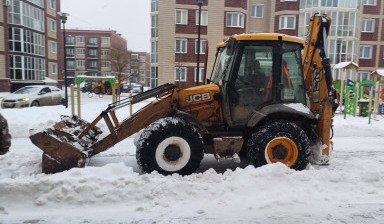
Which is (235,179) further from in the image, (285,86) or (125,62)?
(125,62)

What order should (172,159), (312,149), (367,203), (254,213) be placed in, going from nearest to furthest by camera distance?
(254,213) → (367,203) → (172,159) → (312,149)

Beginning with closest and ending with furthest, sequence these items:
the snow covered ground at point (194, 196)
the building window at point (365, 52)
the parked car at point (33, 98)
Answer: the snow covered ground at point (194, 196) → the parked car at point (33, 98) → the building window at point (365, 52)

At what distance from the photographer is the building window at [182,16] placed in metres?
31.1

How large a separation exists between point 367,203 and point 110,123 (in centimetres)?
431

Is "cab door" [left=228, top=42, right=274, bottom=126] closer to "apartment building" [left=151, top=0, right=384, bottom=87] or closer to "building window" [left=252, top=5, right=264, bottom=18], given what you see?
"apartment building" [left=151, top=0, right=384, bottom=87]

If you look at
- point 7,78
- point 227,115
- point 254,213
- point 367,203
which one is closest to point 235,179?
point 254,213

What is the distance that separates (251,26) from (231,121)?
1296 inches

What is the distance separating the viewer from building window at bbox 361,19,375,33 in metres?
37.1

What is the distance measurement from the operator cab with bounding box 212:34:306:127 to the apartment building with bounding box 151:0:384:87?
2276cm

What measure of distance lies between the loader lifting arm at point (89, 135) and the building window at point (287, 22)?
107 ft

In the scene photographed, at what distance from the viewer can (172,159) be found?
5.47 metres

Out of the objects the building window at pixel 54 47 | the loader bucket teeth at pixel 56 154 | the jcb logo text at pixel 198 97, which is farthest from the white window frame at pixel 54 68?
the jcb logo text at pixel 198 97

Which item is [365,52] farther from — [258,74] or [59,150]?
[59,150]

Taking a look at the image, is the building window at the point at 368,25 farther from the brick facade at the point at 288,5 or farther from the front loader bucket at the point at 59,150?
the front loader bucket at the point at 59,150
